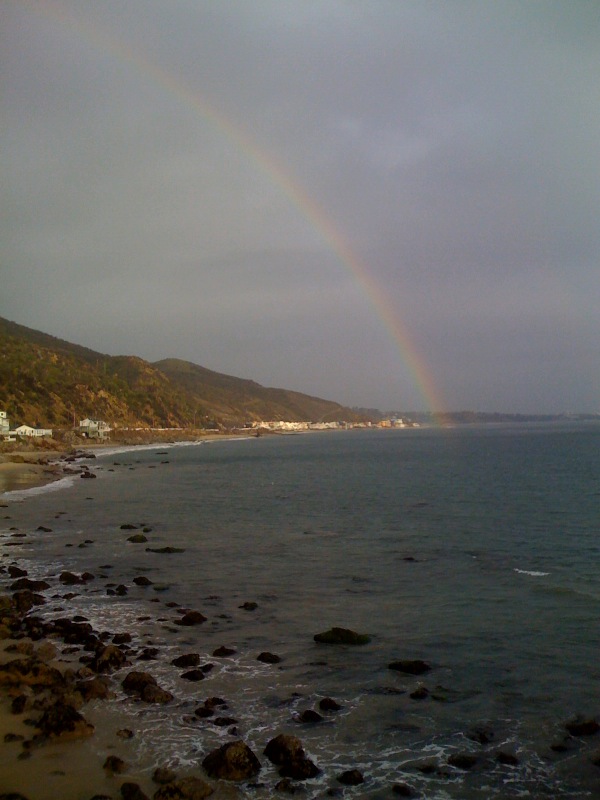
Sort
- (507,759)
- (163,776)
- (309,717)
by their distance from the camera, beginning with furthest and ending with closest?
(309,717), (507,759), (163,776)

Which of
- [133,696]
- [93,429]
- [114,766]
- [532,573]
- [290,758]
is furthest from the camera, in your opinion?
[93,429]

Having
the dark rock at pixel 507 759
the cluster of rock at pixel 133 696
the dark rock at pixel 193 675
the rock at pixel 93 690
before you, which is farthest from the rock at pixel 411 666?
the rock at pixel 93 690

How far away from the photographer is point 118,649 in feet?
45.3

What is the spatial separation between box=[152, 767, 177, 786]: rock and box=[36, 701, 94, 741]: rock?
1648 mm

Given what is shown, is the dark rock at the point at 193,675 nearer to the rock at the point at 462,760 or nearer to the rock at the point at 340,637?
the rock at the point at 340,637

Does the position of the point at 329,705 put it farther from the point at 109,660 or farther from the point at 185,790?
the point at 109,660

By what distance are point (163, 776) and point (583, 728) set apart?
683 cm

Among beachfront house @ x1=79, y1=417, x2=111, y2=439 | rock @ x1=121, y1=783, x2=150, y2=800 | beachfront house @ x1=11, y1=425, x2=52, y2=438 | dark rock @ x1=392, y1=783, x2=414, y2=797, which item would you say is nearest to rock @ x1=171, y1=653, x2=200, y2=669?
rock @ x1=121, y1=783, x2=150, y2=800

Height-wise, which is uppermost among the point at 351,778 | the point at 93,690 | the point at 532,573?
the point at 93,690

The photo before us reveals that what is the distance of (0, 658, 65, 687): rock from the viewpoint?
1184cm

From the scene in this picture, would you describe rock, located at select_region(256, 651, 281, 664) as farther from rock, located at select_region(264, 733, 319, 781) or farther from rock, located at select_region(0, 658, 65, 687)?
rock, located at select_region(0, 658, 65, 687)

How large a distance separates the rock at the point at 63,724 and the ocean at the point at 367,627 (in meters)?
0.63

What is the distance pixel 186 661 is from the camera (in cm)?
1361

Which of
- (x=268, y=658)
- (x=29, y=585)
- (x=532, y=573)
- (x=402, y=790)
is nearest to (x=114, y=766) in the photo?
(x=402, y=790)
